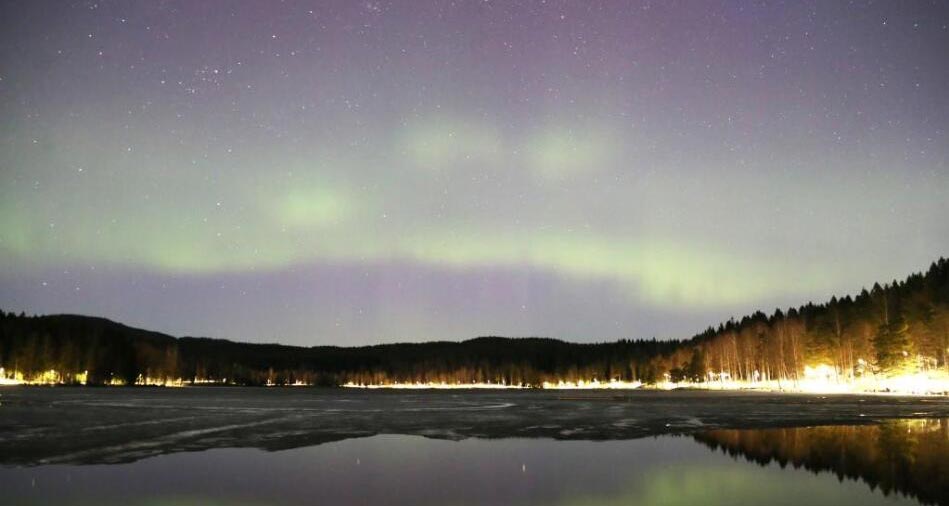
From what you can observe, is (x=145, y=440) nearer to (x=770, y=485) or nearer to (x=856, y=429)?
(x=770, y=485)

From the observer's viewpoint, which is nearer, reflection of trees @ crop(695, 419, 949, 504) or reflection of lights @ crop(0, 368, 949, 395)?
reflection of trees @ crop(695, 419, 949, 504)

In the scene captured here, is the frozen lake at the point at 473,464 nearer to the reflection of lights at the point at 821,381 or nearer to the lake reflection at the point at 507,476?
the lake reflection at the point at 507,476

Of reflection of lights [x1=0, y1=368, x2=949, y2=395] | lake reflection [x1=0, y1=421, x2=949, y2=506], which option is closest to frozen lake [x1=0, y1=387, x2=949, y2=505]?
lake reflection [x1=0, y1=421, x2=949, y2=506]

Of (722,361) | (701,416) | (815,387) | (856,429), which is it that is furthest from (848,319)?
(856,429)

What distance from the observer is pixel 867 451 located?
1037 inches

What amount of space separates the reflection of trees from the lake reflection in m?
0.07

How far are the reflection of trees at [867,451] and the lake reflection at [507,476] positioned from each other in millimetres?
A: 70

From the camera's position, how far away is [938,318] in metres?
98.3

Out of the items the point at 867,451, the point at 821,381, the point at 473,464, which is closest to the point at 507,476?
the point at 473,464

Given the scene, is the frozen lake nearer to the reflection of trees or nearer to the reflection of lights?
the reflection of trees

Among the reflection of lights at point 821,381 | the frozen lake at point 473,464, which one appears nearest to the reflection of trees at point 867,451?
the frozen lake at point 473,464

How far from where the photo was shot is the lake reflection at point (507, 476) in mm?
17547

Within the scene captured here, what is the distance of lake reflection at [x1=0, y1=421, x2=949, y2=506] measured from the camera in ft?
57.6

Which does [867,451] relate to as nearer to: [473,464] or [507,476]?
[507,476]
